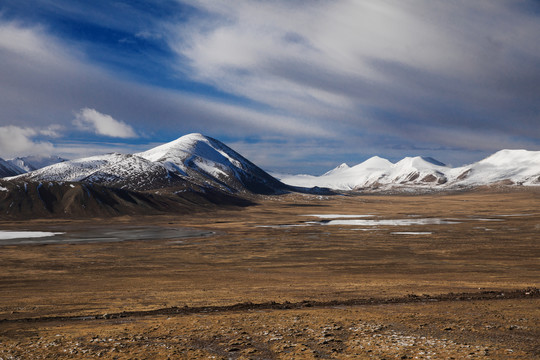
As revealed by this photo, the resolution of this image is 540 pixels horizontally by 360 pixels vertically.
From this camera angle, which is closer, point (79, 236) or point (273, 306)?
point (273, 306)

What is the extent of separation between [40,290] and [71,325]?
56.2ft

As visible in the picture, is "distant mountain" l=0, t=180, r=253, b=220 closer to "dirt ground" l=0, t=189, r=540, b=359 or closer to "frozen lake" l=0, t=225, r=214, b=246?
"frozen lake" l=0, t=225, r=214, b=246

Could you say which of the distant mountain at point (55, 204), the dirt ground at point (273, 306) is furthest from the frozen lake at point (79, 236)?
the distant mountain at point (55, 204)

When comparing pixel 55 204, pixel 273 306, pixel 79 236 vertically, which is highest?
pixel 55 204

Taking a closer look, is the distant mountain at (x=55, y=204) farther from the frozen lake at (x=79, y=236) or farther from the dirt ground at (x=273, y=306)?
the dirt ground at (x=273, y=306)

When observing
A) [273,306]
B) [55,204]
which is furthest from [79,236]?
[55,204]

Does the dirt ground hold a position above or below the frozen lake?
above

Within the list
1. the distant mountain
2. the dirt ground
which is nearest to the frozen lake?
the dirt ground

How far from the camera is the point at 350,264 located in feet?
181

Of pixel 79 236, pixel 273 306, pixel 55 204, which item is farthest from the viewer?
Answer: pixel 55 204

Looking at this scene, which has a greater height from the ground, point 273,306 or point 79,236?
point 273,306

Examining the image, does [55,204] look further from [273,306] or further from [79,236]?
[273,306]

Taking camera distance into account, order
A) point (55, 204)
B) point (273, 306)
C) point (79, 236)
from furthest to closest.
A: 1. point (55, 204)
2. point (79, 236)
3. point (273, 306)

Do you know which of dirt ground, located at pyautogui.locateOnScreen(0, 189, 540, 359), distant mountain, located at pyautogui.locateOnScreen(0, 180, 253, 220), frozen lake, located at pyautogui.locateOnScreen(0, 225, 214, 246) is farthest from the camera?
distant mountain, located at pyautogui.locateOnScreen(0, 180, 253, 220)
